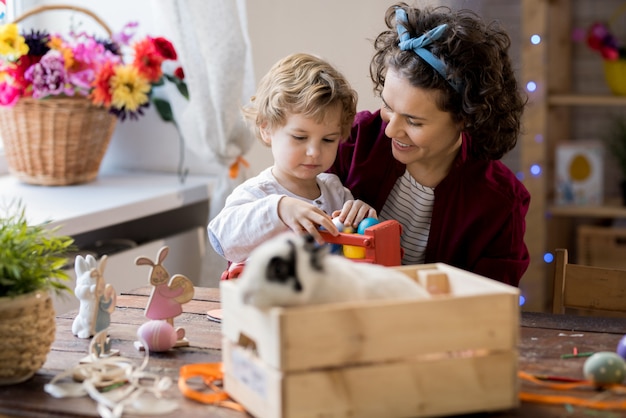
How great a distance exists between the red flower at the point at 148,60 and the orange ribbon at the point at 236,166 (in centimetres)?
36

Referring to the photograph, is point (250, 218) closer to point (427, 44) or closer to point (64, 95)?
point (427, 44)

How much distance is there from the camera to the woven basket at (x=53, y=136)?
8.84 ft

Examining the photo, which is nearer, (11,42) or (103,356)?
(103,356)

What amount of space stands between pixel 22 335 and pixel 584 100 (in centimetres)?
294

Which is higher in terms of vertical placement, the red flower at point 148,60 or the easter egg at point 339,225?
the red flower at point 148,60

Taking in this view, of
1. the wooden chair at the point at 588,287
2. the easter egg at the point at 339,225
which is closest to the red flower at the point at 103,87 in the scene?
the easter egg at the point at 339,225

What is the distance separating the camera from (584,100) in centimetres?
372

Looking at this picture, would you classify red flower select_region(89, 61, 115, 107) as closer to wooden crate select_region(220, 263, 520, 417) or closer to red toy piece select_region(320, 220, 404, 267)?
red toy piece select_region(320, 220, 404, 267)

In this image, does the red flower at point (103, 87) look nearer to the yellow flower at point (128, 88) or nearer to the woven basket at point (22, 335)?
the yellow flower at point (128, 88)

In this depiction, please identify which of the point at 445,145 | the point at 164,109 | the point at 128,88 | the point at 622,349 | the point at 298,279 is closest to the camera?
the point at 298,279

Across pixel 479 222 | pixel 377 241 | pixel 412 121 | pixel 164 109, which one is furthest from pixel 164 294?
pixel 164 109

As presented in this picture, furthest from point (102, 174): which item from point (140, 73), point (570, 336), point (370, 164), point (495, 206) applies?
point (570, 336)

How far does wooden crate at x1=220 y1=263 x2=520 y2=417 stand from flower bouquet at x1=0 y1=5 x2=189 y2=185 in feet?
5.44

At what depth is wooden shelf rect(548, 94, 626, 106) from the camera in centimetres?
369
